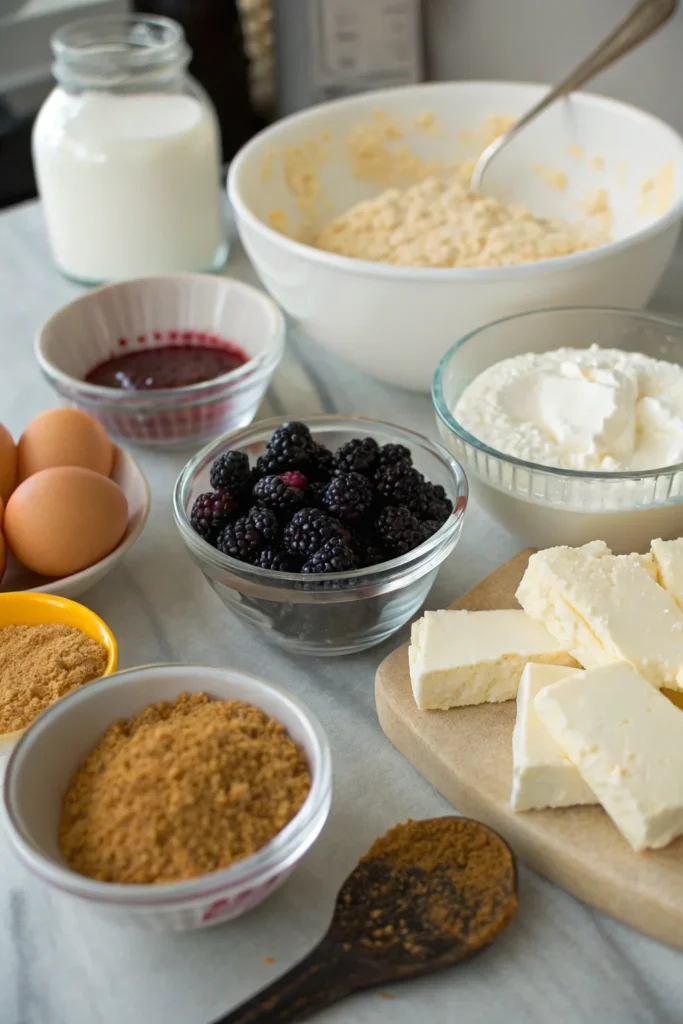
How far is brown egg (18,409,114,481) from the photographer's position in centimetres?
125

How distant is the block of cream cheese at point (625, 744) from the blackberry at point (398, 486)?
29 cm

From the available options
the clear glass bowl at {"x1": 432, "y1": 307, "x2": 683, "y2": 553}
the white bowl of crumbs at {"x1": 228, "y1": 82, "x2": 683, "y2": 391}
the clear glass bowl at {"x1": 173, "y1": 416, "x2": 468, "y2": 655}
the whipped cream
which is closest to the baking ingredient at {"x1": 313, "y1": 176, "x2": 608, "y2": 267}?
the white bowl of crumbs at {"x1": 228, "y1": 82, "x2": 683, "y2": 391}

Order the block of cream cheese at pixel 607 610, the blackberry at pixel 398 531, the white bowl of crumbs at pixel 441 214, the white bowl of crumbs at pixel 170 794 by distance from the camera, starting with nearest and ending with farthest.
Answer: the white bowl of crumbs at pixel 170 794
the block of cream cheese at pixel 607 610
the blackberry at pixel 398 531
the white bowl of crumbs at pixel 441 214

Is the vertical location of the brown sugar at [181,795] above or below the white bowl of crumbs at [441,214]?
below

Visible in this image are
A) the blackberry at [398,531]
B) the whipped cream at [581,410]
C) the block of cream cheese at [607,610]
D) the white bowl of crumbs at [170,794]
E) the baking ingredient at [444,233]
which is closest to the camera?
the white bowl of crumbs at [170,794]

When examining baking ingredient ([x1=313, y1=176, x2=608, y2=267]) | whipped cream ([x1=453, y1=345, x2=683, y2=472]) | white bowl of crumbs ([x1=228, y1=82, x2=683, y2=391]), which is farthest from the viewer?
baking ingredient ([x1=313, y1=176, x2=608, y2=267])

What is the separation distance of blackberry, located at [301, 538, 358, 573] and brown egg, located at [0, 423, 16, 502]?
45 cm

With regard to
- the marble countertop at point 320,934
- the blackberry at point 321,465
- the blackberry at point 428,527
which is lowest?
the marble countertop at point 320,934

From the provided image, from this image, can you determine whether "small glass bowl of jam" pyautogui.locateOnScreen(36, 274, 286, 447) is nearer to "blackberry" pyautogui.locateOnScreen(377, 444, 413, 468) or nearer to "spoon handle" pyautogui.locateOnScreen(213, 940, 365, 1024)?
"blackberry" pyautogui.locateOnScreen(377, 444, 413, 468)

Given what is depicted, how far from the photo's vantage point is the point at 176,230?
1.79 m

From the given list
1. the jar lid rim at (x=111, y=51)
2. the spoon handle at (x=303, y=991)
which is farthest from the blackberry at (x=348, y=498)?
the jar lid rim at (x=111, y=51)

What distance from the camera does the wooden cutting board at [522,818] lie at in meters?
0.84

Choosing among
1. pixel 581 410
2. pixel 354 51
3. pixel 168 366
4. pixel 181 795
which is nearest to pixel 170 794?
pixel 181 795

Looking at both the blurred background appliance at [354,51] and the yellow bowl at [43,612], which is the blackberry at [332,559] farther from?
the blurred background appliance at [354,51]
